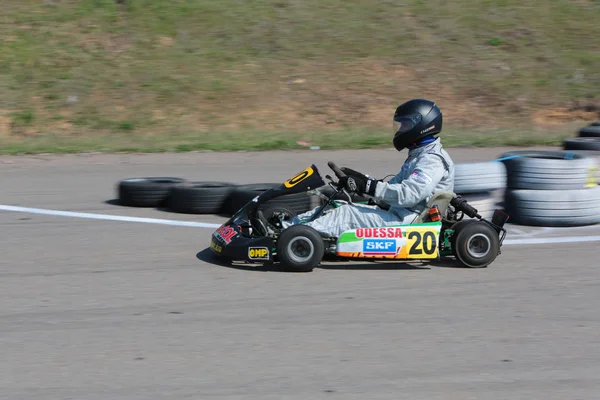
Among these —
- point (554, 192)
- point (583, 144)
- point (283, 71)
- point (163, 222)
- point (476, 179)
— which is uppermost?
point (283, 71)

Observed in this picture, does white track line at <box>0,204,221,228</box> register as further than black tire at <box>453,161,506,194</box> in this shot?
Yes

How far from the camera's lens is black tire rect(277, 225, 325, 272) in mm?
5949

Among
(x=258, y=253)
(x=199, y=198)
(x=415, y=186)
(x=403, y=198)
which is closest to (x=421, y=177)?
(x=415, y=186)

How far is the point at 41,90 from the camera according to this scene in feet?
53.2

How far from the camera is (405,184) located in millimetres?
6094

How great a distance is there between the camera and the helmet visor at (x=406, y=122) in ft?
20.4

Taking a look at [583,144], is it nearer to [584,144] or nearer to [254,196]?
[584,144]

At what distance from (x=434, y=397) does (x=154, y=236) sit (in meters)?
4.11

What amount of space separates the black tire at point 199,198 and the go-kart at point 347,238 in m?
2.02

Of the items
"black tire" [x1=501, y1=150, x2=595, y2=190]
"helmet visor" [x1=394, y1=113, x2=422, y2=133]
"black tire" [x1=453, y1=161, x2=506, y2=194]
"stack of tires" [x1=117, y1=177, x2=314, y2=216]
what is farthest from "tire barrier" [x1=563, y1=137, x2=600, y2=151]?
"helmet visor" [x1=394, y1=113, x2=422, y2=133]

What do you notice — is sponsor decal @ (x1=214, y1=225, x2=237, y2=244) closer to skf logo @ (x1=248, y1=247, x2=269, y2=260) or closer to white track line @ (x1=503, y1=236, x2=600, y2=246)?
skf logo @ (x1=248, y1=247, x2=269, y2=260)

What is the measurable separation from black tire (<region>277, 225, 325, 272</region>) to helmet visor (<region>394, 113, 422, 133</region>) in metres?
1.04

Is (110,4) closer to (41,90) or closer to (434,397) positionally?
(41,90)

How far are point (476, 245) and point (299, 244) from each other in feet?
4.27
